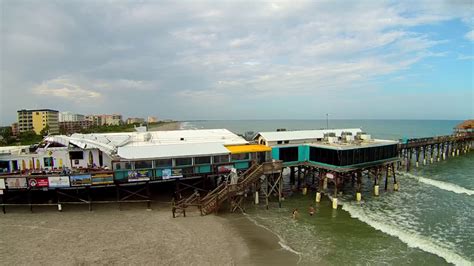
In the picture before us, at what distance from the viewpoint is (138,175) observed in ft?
89.9

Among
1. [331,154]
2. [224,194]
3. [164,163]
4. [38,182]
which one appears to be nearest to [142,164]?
[164,163]

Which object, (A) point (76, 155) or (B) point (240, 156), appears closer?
(A) point (76, 155)

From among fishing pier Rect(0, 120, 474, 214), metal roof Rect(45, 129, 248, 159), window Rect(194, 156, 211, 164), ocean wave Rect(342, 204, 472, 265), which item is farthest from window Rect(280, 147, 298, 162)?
window Rect(194, 156, 211, 164)

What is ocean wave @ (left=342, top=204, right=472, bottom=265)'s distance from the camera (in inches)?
774

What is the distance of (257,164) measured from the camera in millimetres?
30875

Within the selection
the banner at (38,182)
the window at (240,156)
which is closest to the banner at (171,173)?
the window at (240,156)

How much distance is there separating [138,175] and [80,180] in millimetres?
5134

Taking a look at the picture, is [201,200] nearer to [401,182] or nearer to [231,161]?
[231,161]

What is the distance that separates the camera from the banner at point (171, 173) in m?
28.1

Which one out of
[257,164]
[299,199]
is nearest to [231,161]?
[257,164]

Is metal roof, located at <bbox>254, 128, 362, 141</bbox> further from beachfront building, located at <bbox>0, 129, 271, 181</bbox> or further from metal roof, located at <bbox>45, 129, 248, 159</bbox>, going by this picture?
beachfront building, located at <bbox>0, 129, 271, 181</bbox>

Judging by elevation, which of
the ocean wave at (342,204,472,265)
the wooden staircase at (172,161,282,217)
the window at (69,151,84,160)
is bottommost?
the ocean wave at (342,204,472,265)

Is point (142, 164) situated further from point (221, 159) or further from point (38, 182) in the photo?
point (38, 182)

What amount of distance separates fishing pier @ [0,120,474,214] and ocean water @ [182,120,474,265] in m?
1.95
